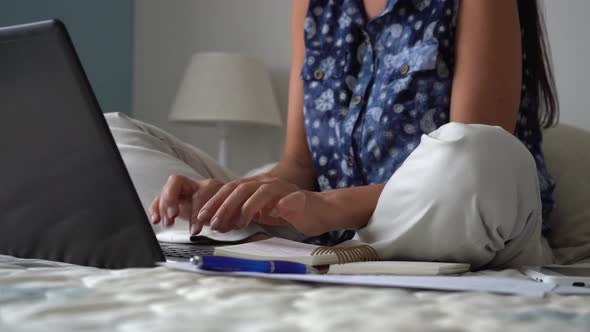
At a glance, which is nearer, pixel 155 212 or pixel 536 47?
pixel 155 212

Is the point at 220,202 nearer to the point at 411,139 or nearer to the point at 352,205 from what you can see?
the point at 352,205

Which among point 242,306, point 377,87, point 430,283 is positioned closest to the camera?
point 242,306

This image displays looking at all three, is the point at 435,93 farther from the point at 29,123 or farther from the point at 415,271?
the point at 29,123

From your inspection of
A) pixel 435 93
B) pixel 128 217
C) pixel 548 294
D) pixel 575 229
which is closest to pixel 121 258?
pixel 128 217

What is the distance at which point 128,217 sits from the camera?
1.83ft

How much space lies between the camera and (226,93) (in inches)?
85.1

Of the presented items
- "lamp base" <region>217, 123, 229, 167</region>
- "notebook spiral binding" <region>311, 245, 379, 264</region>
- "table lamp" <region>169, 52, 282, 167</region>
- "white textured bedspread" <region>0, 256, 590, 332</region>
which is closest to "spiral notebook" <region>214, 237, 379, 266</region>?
"notebook spiral binding" <region>311, 245, 379, 264</region>

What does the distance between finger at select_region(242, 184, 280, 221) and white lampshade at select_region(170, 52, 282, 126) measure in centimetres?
145

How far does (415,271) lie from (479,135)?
0.53 feet

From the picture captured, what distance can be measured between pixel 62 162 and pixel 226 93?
63.1 inches

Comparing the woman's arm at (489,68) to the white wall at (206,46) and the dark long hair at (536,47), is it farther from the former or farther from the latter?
the white wall at (206,46)

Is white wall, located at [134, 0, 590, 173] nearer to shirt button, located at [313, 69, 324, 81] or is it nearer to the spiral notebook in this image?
shirt button, located at [313, 69, 324, 81]

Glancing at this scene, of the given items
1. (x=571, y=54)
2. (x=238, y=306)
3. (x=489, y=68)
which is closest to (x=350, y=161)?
(x=489, y=68)

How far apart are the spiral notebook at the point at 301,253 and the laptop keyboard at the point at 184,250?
4 centimetres
